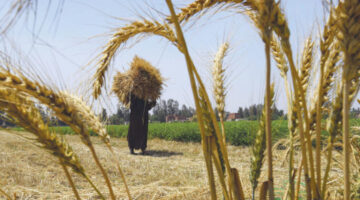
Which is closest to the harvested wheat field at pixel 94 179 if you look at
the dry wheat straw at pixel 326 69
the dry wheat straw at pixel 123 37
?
the dry wheat straw at pixel 123 37

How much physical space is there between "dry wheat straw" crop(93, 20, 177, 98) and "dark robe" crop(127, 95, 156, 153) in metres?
6.03

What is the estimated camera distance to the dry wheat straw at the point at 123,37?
71 centimetres

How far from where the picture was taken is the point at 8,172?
163 inches

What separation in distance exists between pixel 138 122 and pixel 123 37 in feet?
21.5

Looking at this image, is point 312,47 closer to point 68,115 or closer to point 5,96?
point 68,115

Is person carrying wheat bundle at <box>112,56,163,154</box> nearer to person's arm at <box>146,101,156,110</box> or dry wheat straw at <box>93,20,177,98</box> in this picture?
person's arm at <box>146,101,156,110</box>

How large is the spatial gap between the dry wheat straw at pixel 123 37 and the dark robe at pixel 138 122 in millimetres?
6032

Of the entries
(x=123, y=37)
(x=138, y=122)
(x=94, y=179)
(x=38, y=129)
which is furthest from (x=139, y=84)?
(x=38, y=129)

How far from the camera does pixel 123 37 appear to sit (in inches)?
33.0

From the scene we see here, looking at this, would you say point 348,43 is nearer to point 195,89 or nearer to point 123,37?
point 195,89

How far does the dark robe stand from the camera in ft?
23.2

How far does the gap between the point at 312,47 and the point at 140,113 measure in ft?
21.1

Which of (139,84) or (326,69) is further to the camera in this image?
(139,84)

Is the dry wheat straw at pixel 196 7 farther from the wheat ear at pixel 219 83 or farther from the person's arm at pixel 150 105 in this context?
the person's arm at pixel 150 105
